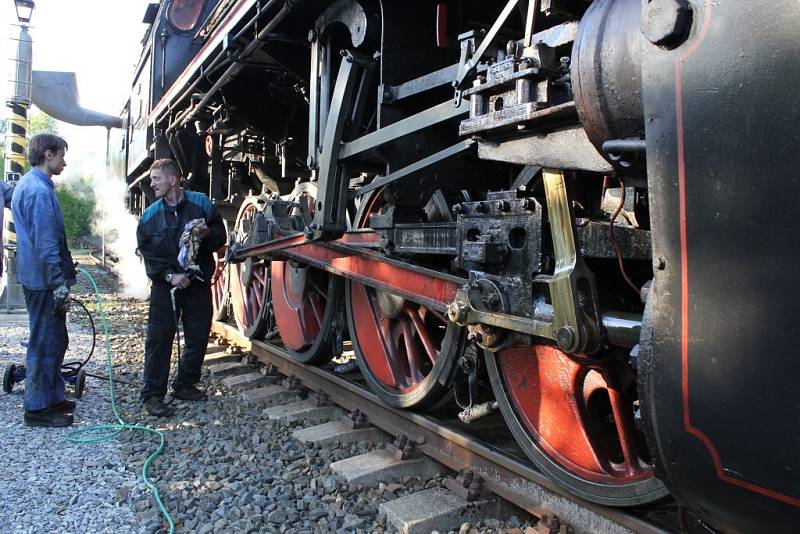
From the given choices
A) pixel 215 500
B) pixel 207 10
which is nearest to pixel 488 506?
pixel 215 500

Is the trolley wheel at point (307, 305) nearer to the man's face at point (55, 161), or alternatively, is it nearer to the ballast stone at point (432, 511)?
the man's face at point (55, 161)

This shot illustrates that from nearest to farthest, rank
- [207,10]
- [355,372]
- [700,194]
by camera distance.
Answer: [700,194]
[355,372]
[207,10]

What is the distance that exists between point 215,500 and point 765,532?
226 centimetres

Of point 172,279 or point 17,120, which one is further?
point 17,120

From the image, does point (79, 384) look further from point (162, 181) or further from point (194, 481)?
point (194, 481)

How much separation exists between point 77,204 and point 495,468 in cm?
4242

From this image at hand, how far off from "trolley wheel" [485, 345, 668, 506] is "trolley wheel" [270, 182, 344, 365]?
65.5 inches

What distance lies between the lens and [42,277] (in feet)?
12.5

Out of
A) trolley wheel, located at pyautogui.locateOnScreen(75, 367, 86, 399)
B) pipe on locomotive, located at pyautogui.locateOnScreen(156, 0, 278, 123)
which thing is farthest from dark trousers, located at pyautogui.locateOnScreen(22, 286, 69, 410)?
pipe on locomotive, located at pyautogui.locateOnScreen(156, 0, 278, 123)

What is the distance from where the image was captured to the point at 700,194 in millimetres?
1161

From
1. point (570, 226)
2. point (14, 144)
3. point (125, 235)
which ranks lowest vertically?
point (570, 226)

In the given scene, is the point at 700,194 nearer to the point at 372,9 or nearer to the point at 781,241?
the point at 781,241

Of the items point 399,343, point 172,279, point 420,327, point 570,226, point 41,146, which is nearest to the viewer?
point 570,226

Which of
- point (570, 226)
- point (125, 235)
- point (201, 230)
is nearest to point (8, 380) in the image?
point (201, 230)
